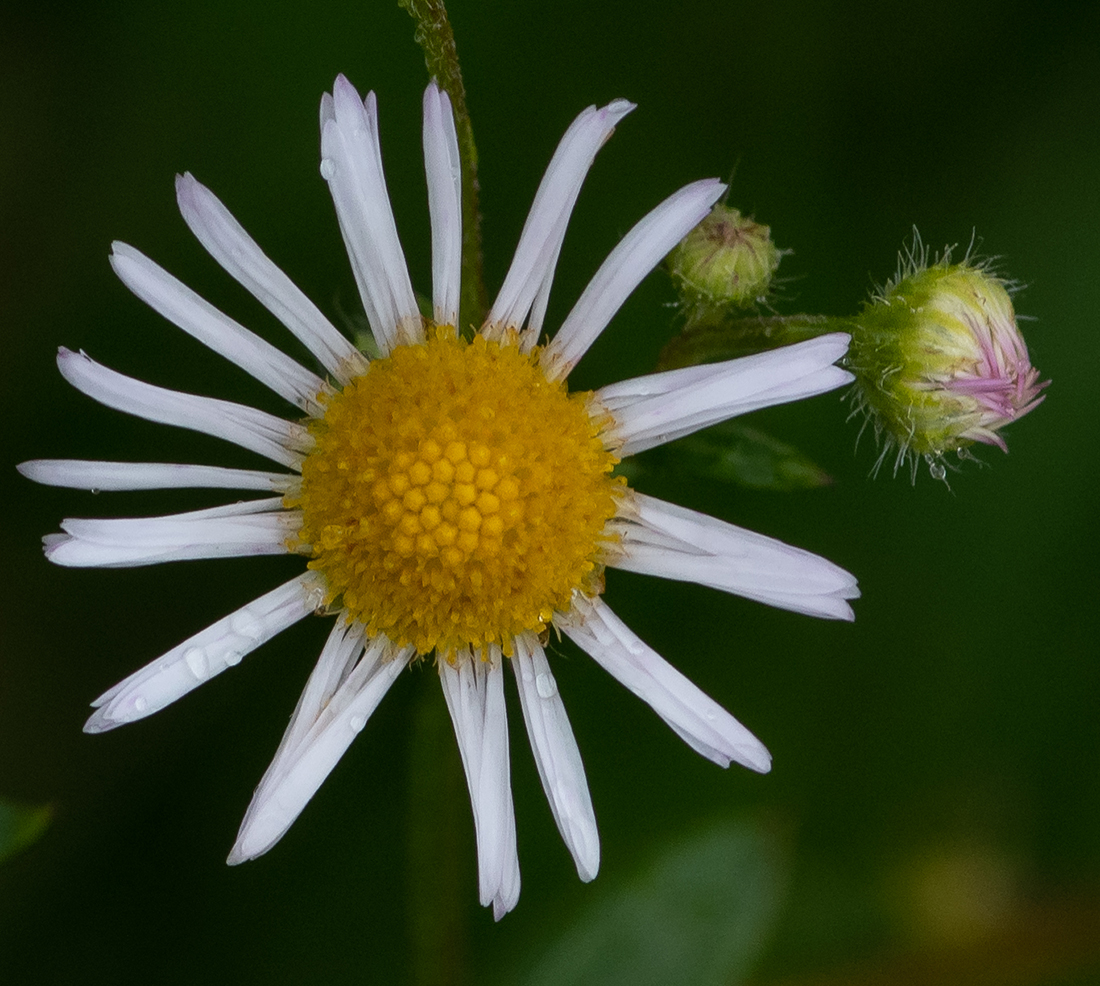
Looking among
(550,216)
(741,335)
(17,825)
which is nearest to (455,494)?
(550,216)

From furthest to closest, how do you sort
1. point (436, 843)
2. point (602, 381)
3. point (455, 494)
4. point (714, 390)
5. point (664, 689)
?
1. point (602, 381)
2. point (436, 843)
3. point (664, 689)
4. point (714, 390)
5. point (455, 494)

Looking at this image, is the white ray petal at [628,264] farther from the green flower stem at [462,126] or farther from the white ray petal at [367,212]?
the white ray petal at [367,212]

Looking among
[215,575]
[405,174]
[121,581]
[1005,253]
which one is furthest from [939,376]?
[121,581]

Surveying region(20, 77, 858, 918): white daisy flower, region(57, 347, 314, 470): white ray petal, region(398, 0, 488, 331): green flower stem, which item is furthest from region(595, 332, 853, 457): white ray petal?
region(57, 347, 314, 470): white ray petal

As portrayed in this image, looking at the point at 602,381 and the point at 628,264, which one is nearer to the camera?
the point at 628,264

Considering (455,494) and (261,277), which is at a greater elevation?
(261,277)

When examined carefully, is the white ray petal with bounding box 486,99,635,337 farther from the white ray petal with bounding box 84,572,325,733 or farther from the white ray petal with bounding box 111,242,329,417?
the white ray petal with bounding box 84,572,325,733

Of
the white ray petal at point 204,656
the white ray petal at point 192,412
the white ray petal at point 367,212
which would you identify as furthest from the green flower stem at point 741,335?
the white ray petal at point 204,656

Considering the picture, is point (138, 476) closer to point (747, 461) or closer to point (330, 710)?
point (330, 710)
